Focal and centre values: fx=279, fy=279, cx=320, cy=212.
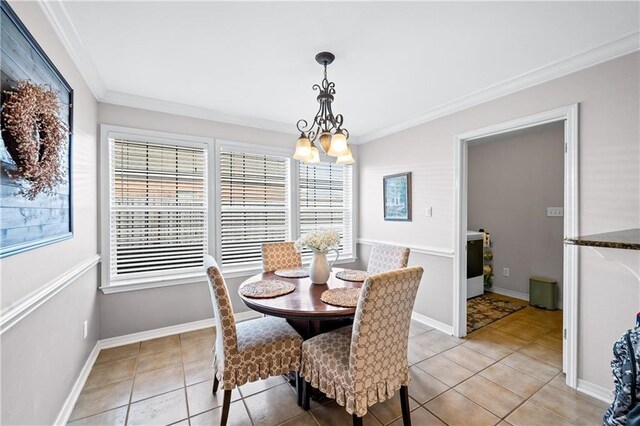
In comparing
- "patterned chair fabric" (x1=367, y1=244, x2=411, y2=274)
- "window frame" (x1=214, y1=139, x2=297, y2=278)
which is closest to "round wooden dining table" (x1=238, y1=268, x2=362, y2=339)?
"patterned chair fabric" (x1=367, y1=244, x2=411, y2=274)

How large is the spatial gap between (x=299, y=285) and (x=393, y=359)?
91cm

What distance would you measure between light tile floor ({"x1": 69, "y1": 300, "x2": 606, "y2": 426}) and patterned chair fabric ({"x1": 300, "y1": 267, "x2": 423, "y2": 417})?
1.33ft

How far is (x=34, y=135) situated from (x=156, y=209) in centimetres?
173

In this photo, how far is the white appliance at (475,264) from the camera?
409cm

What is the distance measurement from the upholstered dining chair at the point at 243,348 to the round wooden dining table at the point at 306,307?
172mm

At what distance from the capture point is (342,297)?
6.25ft

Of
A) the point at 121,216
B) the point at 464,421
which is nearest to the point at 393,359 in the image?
the point at 464,421

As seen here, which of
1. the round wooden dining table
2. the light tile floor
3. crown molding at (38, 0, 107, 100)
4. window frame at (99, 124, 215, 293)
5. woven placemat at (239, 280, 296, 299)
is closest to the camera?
crown molding at (38, 0, 107, 100)

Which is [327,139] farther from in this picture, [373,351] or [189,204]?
[189,204]

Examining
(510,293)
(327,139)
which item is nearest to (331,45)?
(327,139)

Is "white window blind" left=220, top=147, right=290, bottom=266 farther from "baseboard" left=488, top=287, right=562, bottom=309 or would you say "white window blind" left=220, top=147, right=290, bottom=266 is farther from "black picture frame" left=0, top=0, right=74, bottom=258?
"baseboard" left=488, top=287, right=562, bottom=309

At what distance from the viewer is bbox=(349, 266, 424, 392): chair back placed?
4.74 feet

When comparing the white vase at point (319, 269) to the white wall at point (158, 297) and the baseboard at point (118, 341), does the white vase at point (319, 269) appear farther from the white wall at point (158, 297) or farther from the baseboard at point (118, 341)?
the baseboard at point (118, 341)

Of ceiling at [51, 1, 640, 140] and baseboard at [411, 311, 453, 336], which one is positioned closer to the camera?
ceiling at [51, 1, 640, 140]
